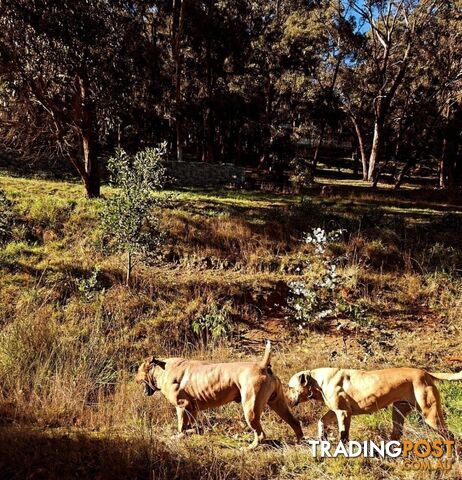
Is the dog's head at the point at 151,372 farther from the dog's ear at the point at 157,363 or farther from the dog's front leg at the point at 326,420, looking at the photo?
the dog's front leg at the point at 326,420

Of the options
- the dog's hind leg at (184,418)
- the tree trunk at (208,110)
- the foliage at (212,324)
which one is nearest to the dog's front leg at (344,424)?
the dog's hind leg at (184,418)

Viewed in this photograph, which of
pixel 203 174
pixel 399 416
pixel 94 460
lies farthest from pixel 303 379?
pixel 203 174

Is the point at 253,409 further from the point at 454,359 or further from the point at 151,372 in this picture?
the point at 454,359

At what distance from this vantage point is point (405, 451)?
3.82m

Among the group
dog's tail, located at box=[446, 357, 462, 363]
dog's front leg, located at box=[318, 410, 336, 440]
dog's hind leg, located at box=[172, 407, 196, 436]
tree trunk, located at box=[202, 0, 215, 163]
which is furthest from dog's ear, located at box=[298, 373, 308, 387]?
tree trunk, located at box=[202, 0, 215, 163]

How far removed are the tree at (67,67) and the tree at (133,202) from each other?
4438mm

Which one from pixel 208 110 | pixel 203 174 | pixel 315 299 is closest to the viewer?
pixel 315 299

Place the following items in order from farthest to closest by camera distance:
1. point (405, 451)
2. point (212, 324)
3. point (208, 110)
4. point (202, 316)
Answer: point (208, 110), point (202, 316), point (212, 324), point (405, 451)

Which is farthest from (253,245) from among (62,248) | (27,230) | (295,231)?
(27,230)

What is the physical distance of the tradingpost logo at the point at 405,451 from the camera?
360 centimetres

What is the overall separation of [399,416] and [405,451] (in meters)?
0.54

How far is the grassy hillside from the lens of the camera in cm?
379

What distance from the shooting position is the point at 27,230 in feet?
40.6

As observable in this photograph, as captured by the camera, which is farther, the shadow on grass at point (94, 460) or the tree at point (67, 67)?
the tree at point (67, 67)
